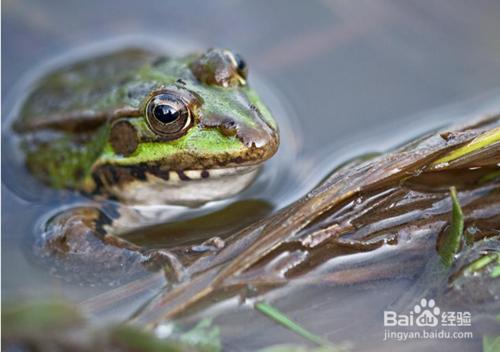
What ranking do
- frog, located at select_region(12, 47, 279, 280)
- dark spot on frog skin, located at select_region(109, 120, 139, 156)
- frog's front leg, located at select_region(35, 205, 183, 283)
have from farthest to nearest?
dark spot on frog skin, located at select_region(109, 120, 139, 156)
frog, located at select_region(12, 47, 279, 280)
frog's front leg, located at select_region(35, 205, 183, 283)

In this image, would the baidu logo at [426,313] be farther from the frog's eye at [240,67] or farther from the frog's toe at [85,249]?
the frog's eye at [240,67]

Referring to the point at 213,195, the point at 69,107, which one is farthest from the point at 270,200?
the point at 69,107

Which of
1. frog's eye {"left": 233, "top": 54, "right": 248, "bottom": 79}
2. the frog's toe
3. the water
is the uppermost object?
the water

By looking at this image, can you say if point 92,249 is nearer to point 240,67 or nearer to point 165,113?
point 165,113

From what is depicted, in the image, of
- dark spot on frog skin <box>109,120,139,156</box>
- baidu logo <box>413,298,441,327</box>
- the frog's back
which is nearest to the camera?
baidu logo <box>413,298,441,327</box>

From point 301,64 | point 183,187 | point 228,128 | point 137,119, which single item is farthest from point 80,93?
point 301,64

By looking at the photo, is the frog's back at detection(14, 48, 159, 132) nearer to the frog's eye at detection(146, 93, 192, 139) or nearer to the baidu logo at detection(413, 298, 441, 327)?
the frog's eye at detection(146, 93, 192, 139)

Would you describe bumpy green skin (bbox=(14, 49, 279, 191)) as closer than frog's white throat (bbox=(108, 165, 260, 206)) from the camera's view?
Yes

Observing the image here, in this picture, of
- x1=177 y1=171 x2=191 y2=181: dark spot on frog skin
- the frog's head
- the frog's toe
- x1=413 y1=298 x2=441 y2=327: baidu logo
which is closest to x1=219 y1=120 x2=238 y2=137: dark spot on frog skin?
the frog's head
